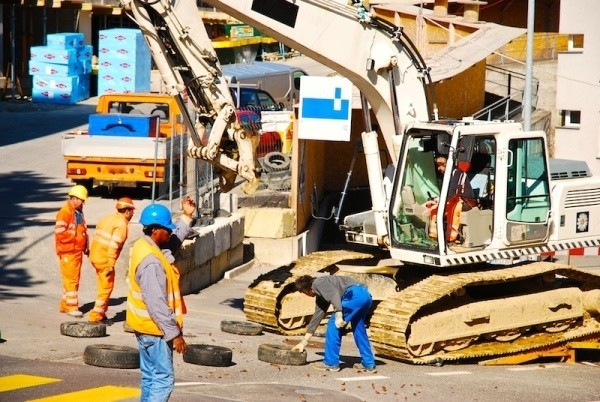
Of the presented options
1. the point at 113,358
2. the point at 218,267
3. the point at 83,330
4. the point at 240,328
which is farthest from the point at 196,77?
the point at 218,267

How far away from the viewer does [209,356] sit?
44.9ft

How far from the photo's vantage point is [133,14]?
1467 centimetres

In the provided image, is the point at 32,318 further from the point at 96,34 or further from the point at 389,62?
the point at 96,34

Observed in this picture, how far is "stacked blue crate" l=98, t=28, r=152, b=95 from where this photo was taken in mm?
43156

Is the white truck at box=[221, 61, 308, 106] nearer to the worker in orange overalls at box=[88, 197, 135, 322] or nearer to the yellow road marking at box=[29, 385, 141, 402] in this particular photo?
the worker in orange overalls at box=[88, 197, 135, 322]

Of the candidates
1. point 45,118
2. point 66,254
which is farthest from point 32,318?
point 45,118

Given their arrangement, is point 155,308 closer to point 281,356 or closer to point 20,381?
point 20,381

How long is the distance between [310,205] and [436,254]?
12.9 m

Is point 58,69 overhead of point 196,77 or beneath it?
overhead

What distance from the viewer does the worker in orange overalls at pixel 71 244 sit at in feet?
54.3

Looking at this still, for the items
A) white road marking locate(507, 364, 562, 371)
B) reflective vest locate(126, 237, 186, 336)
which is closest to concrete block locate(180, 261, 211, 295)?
white road marking locate(507, 364, 562, 371)

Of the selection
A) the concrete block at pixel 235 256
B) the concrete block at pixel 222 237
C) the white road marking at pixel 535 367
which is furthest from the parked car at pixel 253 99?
the white road marking at pixel 535 367

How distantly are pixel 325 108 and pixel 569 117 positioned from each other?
59.8ft

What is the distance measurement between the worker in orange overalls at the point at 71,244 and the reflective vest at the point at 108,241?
426 millimetres
